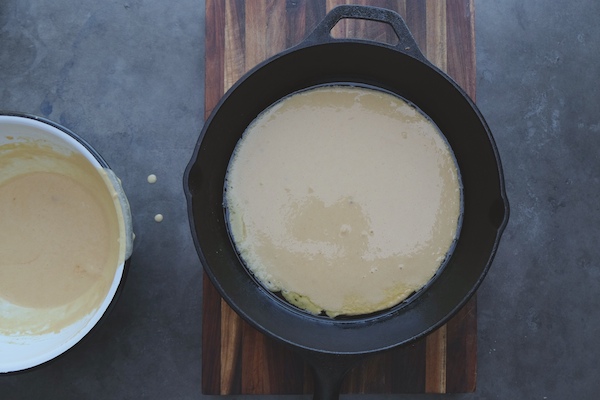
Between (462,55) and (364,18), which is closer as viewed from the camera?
(364,18)

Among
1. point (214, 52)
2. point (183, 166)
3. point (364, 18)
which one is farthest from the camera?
point (183, 166)

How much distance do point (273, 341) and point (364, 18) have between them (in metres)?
0.61

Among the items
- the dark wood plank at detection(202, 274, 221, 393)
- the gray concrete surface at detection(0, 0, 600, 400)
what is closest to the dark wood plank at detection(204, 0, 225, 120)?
the gray concrete surface at detection(0, 0, 600, 400)

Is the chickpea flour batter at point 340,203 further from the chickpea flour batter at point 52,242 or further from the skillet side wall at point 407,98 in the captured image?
the chickpea flour batter at point 52,242

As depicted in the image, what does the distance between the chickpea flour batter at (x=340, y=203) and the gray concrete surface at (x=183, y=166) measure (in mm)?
169

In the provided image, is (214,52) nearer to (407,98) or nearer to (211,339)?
(407,98)

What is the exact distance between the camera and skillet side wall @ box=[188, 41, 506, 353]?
3.31ft

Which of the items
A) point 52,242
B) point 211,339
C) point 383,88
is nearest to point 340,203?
point 383,88

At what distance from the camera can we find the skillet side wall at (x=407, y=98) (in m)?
1.01

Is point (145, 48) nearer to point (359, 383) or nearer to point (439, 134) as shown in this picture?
point (439, 134)

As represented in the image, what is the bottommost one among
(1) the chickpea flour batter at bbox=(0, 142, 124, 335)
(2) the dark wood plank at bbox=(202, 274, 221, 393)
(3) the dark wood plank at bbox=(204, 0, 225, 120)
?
(2) the dark wood plank at bbox=(202, 274, 221, 393)

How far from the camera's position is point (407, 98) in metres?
1.12

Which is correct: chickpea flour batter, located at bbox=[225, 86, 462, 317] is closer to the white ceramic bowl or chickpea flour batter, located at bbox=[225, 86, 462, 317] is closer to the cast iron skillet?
the cast iron skillet

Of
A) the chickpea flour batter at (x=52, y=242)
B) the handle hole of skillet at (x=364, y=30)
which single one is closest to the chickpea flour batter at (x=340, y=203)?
the handle hole of skillet at (x=364, y=30)
